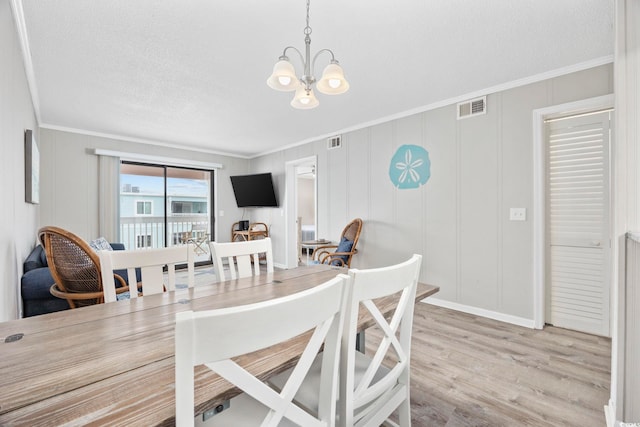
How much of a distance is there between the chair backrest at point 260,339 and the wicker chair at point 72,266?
176cm

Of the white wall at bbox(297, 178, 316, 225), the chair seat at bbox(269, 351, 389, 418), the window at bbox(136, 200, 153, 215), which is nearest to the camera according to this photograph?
the chair seat at bbox(269, 351, 389, 418)

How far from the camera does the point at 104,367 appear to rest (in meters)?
0.76

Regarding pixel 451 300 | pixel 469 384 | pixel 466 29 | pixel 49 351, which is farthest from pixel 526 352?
pixel 49 351

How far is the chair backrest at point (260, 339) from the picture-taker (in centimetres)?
51

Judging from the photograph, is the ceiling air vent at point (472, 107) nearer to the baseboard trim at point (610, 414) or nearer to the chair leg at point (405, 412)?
the baseboard trim at point (610, 414)

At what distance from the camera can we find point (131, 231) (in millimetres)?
5273

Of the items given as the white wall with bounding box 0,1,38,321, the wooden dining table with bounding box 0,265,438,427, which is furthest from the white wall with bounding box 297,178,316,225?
the wooden dining table with bounding box 0,265,438,427

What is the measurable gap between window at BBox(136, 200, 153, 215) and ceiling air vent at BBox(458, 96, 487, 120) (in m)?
5.34

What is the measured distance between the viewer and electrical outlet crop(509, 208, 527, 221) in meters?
2.82

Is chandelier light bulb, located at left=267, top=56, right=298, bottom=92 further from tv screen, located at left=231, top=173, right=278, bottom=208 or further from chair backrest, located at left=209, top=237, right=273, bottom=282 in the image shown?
tv screen, located at left=231, top=173, right=278, bottom=208

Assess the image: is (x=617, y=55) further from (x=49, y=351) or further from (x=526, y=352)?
(x=49, y=351)

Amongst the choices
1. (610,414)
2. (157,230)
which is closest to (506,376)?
(610,414)

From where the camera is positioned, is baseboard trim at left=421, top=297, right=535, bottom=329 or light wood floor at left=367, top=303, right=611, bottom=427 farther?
baseboard trim at left=421, top=297, right=535, bottom=329

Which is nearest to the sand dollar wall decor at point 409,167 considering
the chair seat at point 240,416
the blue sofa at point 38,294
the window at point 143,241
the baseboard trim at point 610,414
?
the baseboard trim at point 610,414
